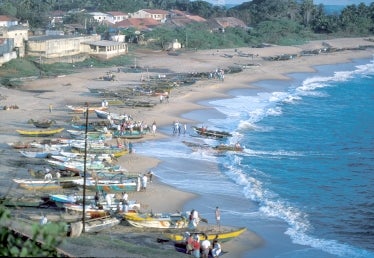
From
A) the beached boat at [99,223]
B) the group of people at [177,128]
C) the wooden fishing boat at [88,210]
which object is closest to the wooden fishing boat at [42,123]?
the group of people at [177,128]

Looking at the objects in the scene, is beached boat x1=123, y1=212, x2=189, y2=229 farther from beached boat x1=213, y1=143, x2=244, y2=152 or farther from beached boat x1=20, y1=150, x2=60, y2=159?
beached boat x1=213, y1=143, x2=244, y2=152

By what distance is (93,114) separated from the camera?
130 ft

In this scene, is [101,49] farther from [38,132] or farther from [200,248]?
[200,248]

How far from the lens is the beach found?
26.6 metres

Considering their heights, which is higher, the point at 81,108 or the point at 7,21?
the point at 7,21

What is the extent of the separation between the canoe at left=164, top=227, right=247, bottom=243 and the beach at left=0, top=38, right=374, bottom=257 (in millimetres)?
328

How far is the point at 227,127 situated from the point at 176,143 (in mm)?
5607

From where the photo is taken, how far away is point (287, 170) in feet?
104

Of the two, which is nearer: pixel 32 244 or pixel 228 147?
pixel 32 244

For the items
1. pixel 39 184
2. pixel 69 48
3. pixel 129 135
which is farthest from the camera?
pixel 69 48

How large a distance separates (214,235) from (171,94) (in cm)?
2687

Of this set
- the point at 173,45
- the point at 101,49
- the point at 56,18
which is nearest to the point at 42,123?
the point at 101,49

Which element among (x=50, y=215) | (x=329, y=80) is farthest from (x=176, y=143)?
(x=329, y=80)

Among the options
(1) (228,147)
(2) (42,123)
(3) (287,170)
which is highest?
(2) (42,123)
